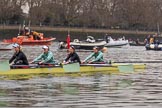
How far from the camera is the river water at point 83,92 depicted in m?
19.2

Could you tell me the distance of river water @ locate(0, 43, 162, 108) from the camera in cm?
1917

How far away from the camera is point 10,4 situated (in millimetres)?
124375

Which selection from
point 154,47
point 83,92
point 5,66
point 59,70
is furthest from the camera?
point 154,47

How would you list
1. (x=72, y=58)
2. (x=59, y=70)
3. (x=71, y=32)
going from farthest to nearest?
1. (x=71, y=32)
2. (x=72, y=58)
3. (x=59, y=70)

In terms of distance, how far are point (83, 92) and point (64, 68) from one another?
28.2ft

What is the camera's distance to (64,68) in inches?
1225

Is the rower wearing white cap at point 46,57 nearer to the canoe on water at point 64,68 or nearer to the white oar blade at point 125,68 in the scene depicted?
the canoe on water at point 64,68

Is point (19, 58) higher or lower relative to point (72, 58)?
higher

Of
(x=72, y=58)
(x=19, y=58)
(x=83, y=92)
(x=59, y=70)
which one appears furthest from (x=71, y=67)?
(x=83, y=92)

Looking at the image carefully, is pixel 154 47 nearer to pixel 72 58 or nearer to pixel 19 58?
pixel 72 58

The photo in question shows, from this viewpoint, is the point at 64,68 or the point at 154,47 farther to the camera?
the point at 154,47

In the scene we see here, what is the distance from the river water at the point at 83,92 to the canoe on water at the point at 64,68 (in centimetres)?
97

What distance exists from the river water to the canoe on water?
3.18 feet

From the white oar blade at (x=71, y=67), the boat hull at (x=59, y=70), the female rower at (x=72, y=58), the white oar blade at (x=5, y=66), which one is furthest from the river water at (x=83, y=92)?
the female rower at (x=72, y=58)
